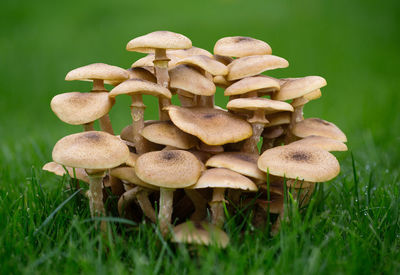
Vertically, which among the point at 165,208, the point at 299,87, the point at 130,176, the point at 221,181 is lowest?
the point at 165,208

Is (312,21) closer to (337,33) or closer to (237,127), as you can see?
(337,33)

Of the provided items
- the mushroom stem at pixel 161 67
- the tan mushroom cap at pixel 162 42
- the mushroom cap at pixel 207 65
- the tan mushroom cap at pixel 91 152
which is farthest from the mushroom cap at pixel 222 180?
the tan mushroom cap at pixel 162 42

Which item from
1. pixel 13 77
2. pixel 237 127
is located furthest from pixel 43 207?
pixel 13 77

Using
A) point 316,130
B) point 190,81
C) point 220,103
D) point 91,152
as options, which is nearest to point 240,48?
point 190,81

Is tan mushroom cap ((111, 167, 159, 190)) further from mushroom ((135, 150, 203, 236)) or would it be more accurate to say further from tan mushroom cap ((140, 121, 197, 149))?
tan mushroom cap ((140, 121, 197, 149))

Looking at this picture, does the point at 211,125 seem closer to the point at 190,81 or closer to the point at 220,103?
the point at 190,81

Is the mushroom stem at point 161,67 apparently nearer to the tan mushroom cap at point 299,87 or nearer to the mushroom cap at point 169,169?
the mushroom cap at point 169,169
